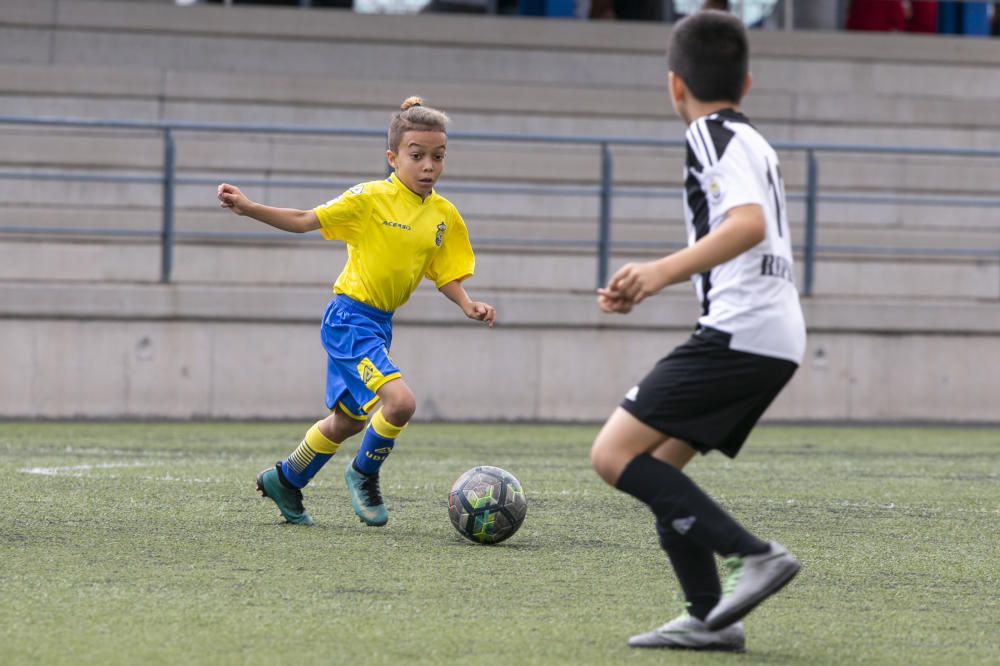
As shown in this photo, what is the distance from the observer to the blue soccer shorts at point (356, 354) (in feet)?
19.1

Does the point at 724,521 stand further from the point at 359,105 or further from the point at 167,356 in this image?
the point at 359,105

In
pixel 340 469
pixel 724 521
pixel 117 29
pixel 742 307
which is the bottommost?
pixel 340 469

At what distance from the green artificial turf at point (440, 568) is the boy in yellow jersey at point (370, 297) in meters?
0.21

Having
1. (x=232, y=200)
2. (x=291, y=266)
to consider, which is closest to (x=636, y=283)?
(x=232, y=200)

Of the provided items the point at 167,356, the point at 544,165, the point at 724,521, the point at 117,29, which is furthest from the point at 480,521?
the point at 117,29

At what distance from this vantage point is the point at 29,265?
13.5 m

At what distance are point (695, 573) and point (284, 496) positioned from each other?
2520 millimetres

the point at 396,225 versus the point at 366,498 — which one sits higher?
the point at 396,225

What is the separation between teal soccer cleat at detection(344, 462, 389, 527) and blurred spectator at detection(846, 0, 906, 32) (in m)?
12.9

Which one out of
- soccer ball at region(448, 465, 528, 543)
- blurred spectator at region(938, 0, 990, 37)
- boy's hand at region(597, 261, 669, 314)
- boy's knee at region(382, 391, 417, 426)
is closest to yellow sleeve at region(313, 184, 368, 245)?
boy's knee at region(382, 391, 417, 426)

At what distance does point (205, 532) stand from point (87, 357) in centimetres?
592

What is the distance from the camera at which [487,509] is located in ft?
18.3

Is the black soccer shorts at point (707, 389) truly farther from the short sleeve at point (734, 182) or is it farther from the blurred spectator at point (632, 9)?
the blurred spectator at point (632, 9)

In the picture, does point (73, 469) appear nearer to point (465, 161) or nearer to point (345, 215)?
point (345, 215)
